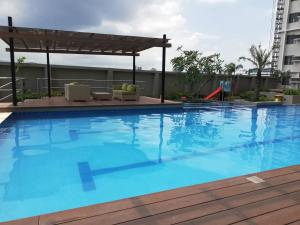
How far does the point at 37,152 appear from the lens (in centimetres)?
531

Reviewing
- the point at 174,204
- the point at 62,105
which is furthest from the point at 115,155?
the point at 62,105

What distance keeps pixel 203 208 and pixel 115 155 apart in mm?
3271

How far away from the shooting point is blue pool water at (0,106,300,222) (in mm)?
3695

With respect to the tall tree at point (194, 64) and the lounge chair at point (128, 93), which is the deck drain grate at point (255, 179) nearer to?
the lounge chair at point (128, 93)

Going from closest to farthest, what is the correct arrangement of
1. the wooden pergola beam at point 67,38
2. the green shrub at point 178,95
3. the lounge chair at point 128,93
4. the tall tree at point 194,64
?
1. the wooden pergola beam at point 67,38
2. the lounge chair at point 128,93
3. the tall tree at point 194,64
4. the green shrub at point 178,95

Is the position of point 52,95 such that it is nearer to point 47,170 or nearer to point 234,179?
point 47,170

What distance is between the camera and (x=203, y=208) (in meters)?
2.36

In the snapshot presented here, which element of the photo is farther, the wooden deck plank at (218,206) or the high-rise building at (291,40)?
the high-rise building at (291,40)

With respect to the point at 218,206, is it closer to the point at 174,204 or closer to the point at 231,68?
the point at 174,204

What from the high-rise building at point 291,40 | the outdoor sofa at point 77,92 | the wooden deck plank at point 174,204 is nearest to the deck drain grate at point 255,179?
the wooden deck plank at point 174,204

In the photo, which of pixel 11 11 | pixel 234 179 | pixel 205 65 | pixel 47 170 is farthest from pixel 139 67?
pixel 234 179

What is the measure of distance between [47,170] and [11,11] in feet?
23.0

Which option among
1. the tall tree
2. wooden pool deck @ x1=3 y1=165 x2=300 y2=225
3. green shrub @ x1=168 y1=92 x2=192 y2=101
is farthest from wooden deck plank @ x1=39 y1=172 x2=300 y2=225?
the tall tree

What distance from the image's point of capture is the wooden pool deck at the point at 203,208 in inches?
84.0
